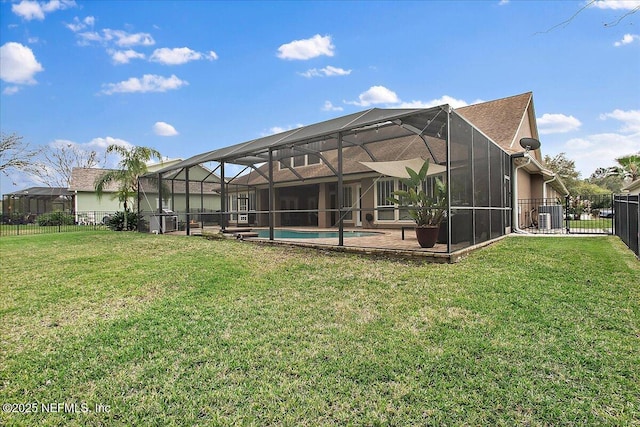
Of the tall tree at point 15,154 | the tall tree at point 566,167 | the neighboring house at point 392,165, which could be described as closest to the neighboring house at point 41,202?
the tall tree at point 15,154

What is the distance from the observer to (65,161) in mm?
39250

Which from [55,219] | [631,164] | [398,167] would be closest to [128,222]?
[55,219]

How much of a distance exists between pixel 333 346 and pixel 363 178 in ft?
42.5

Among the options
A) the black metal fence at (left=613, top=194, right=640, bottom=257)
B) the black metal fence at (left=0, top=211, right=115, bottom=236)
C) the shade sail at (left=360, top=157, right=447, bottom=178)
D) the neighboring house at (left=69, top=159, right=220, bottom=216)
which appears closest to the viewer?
the black metal fence at (left=613, top=194, right=640, bottom=257)

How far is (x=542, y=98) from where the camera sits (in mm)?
17234

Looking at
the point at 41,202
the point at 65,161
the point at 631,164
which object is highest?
the point at 65,161

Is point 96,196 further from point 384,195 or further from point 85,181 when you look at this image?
point 384,195

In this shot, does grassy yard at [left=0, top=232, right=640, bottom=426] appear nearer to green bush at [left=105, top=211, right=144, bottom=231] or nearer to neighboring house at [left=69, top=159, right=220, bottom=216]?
green bush at [left=105, top=211, right=144, bottom=231]

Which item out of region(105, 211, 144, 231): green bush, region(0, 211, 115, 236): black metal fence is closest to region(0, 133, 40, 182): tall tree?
region(0, 211, 115, 236): black metal fence

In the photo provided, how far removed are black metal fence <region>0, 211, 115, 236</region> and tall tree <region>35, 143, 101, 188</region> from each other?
1150 cm

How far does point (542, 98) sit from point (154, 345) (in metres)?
20.1

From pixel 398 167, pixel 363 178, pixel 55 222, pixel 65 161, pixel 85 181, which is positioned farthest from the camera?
pixel 65 161

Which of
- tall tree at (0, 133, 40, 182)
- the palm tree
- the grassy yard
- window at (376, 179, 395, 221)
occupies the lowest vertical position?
the grassy yard

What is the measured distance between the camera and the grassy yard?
2.52 metres
